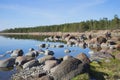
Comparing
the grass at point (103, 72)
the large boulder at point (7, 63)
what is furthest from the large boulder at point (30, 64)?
the grass at point (103, 72)

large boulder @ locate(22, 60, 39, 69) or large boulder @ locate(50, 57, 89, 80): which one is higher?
large boulder @ locate(50, 57, 89, 80)

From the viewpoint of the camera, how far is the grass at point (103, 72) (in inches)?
934

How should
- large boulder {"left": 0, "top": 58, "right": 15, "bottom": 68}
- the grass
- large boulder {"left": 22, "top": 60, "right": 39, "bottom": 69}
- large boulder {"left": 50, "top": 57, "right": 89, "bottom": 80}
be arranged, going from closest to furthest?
large boulder {"left": 50, "top": 57, "right": 89, "bottom": 80}
the grass
large boulder {"left": 22, "top": 60, "right": 39, "bottom": 69}
large boulder {"left": 0, "top": 58, "right": 15, "bottom": 68}

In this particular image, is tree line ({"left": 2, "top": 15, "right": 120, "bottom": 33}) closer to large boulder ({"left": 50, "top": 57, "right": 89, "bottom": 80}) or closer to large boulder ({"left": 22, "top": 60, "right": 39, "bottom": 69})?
large boulder ({"left": 22, "top": 60, "right": 39, "bottom": 69})

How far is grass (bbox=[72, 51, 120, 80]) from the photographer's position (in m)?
23.7

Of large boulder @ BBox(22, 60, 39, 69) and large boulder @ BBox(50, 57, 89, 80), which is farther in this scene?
large boulder @ BBox(22, 60, 39, 69)

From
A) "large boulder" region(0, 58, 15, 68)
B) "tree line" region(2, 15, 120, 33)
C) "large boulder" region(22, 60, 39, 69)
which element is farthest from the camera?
"tree line" region(2, 15, 120, 33)

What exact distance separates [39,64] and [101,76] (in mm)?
10546

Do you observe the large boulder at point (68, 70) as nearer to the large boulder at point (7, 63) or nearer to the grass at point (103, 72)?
the grass at point (103, 72)

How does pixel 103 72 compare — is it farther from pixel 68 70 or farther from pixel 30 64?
pixel 30 64

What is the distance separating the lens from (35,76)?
25641 mm

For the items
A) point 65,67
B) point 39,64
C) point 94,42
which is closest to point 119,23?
point 94,42

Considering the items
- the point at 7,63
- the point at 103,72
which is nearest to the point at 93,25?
the point at 7,63

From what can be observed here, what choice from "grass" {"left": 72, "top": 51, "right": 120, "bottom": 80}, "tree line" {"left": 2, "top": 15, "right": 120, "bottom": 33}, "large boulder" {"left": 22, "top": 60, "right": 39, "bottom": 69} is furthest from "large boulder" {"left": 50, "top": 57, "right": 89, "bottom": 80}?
"tree line" {"left": 2, "top": 15, "right": 120, "bottom": 33}
